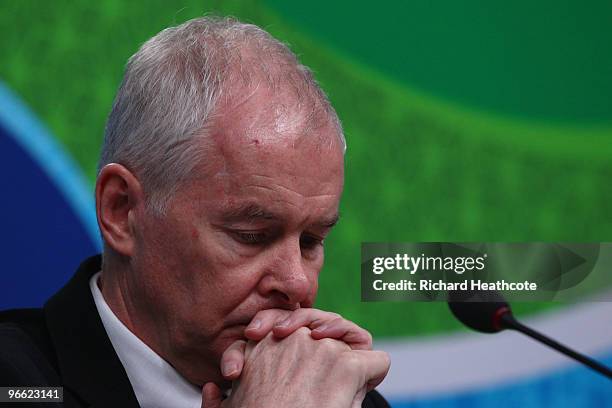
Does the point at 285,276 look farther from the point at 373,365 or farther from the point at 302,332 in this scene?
the point at 373,365

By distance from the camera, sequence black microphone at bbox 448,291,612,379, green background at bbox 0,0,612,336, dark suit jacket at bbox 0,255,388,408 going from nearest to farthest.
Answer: dark suit jacket at bbox 0,255,388,408 → black microphone at bbox 448,291,612,379 → green background at bbox 0,0,612,336

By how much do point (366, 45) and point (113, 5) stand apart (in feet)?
2.57

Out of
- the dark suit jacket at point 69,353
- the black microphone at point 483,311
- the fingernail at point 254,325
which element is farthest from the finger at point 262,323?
the black microphone at point 483,311

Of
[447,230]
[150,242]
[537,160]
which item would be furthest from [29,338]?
[537,160]

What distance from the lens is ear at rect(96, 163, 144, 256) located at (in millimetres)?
1883

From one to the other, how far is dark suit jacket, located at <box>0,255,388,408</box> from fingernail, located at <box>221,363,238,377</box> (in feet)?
0.71

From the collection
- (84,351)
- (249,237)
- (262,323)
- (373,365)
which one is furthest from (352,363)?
(84,351)

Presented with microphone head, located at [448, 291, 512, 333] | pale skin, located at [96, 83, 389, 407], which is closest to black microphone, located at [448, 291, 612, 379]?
microphone head, located at [448, 291, 512, 333]

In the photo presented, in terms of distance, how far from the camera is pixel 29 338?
76.2 inches

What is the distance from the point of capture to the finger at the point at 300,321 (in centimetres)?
179

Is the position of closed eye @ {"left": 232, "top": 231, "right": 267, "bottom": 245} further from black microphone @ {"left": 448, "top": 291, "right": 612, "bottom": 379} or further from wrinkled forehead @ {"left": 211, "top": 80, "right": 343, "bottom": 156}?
black microphone @ {"left": 448, "top": 291, "right": 612, "bottom": 379}

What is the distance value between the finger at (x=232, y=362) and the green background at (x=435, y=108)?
1.11 m

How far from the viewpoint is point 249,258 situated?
181 centimetres

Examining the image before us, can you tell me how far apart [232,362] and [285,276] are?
0.19 meters
